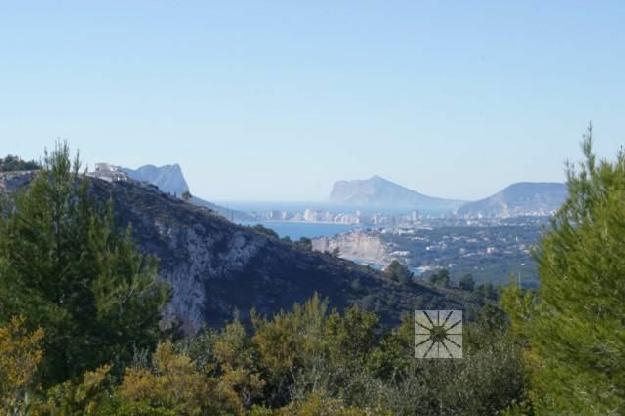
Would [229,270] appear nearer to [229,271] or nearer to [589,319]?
[229,271]

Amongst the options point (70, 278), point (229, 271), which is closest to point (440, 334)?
point (70, 278)

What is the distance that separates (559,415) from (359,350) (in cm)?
1201

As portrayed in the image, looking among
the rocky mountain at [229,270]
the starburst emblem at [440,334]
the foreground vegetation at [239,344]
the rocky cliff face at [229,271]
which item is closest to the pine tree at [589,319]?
the foreground vegetation at [239,344]

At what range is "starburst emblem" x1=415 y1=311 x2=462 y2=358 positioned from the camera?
1585cm

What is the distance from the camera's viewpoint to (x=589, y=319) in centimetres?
1124

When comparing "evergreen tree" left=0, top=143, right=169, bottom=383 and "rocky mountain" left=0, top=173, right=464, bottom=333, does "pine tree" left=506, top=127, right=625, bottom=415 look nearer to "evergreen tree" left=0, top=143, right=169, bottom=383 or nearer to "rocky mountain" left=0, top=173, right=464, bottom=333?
"evergreen tree" left=0, top=143, right=169, bottom=383

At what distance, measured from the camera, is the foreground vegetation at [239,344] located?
11.0m

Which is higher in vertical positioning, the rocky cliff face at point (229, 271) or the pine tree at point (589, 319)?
the pine tree at point (589, 319)

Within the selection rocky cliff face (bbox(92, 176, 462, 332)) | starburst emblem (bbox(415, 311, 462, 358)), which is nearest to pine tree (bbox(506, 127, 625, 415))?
starburst emblem (bbox(415, 311, 462, 358))

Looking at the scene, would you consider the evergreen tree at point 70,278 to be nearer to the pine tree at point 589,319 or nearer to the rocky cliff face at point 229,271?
the pine tree at point 589,319

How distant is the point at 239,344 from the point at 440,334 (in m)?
7.10

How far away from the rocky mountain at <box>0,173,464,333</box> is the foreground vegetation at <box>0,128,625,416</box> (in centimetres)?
4288

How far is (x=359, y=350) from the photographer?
2347 cm

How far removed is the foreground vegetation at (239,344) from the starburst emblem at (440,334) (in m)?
0.38
